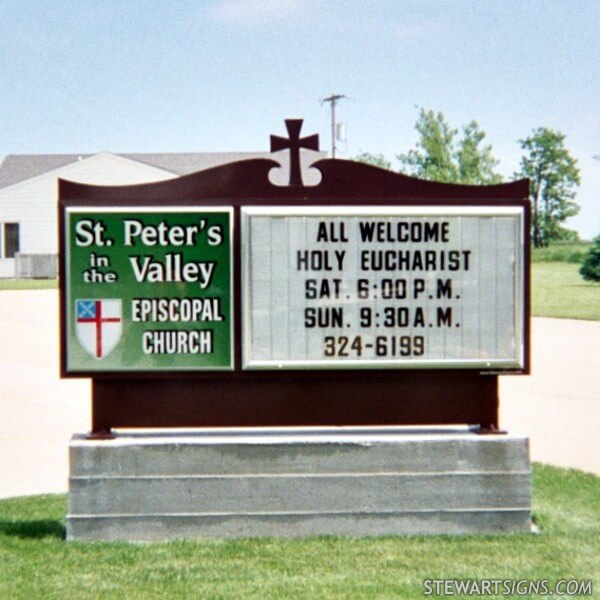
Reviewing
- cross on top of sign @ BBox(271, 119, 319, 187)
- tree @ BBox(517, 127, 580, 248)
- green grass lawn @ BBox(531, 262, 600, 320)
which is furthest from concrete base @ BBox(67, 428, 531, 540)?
tree @ BBox(517, 127, 580, 248)

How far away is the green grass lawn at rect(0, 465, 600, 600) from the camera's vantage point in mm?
5527

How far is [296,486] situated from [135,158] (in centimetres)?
6182

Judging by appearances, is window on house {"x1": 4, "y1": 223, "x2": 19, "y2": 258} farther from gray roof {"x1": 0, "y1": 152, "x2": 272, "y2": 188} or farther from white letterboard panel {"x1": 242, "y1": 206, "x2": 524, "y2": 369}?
white letterboard panel {"x1": 242, "y1": 206, "x2": 524, "y2": 369}

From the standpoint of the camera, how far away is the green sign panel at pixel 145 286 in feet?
22.3

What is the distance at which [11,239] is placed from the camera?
60.3 metres

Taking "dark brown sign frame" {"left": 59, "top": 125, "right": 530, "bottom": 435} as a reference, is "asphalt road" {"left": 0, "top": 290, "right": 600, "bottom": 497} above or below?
below

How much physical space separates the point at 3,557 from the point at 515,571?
295 centimetres

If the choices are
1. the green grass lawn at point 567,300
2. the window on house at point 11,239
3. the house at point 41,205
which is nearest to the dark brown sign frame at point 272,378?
the green grass lawn at point 567,300

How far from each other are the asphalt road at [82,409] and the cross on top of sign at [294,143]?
337 cm

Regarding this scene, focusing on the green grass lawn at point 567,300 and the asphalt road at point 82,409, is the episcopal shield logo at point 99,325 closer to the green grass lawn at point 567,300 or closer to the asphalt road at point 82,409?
the asphalt road at point 82,409

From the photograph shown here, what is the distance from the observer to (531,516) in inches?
283

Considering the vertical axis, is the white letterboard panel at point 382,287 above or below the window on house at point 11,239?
below

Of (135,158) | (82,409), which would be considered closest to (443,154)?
(135,158)

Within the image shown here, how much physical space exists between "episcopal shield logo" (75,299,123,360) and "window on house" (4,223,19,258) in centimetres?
5538
